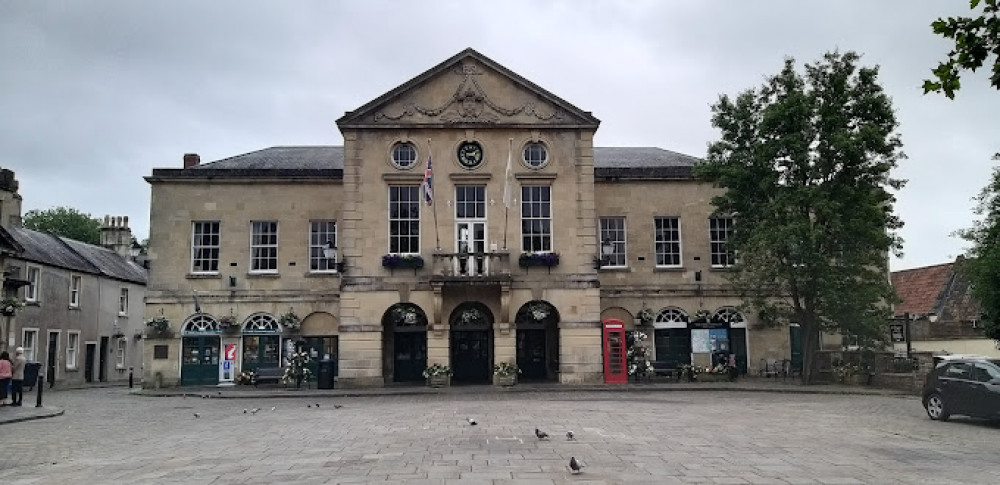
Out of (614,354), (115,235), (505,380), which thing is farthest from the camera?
(115,235)

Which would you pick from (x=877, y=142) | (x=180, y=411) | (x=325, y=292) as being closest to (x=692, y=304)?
(x=877, y=142)

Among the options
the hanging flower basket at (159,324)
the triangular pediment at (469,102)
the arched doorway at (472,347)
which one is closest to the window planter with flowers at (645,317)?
the arched doorway at (472,347)

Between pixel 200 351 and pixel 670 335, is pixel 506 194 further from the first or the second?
pixel 200 351

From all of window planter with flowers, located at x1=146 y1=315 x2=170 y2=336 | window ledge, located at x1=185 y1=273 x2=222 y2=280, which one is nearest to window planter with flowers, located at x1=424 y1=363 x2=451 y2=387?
window ledge, located at x1=185 y1=273 x2=222 y2=280

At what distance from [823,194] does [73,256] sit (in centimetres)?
3668

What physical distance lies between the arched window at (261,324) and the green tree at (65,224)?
40.0m

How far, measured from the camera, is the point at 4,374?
21.8m

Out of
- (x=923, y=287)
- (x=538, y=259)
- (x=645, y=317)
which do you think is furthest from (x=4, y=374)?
(x=923, y=287)

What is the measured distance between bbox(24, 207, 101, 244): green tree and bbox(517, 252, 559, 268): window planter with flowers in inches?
1931

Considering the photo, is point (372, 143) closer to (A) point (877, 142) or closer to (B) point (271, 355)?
(B) point (271, 355)

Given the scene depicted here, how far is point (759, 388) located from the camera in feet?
87.9

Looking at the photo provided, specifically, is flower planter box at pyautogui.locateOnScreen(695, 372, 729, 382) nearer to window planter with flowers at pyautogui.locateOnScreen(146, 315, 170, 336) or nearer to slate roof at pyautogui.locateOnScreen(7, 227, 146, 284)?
window planter with flowers at pyautogui.locateOnScreen(146, 315, 170, 336)

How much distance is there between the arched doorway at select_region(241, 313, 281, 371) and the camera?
31984mm

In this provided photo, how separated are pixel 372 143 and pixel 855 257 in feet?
59.6
